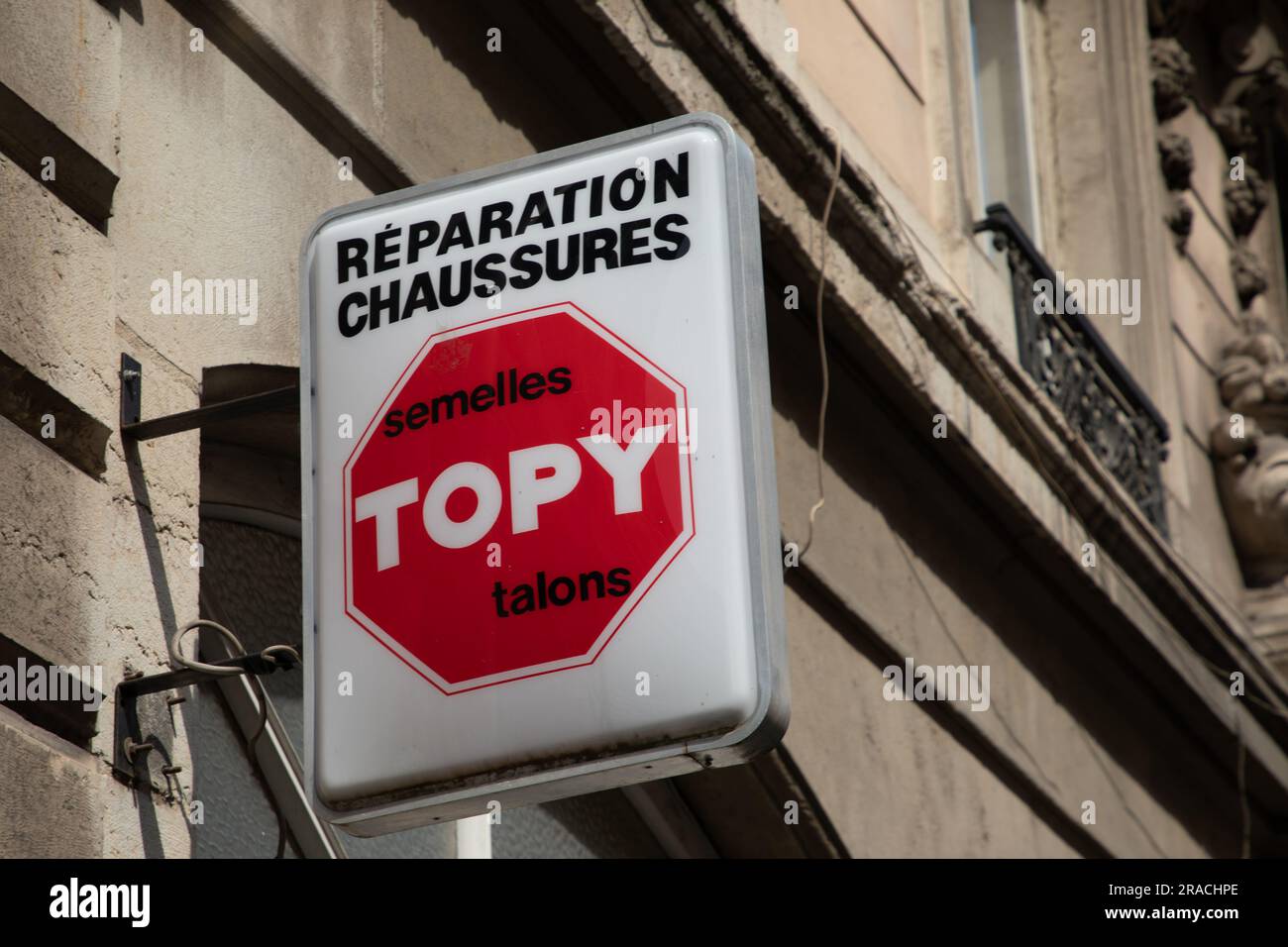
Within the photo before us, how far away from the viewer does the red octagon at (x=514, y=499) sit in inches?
136

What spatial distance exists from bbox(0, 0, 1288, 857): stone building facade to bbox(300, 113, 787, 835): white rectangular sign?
1.38ft

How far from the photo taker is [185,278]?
4.11 m

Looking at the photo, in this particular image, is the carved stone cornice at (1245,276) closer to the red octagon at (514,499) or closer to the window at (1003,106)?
the window at (1003,106)

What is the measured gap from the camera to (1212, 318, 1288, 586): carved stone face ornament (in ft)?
35.7

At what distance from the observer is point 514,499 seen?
3.52 metres

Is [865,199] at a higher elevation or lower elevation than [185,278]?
higher

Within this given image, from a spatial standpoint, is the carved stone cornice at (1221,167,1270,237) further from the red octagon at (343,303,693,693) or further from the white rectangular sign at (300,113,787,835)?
the red octagon at (343,303,693,693)

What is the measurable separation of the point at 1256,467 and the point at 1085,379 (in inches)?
83.0

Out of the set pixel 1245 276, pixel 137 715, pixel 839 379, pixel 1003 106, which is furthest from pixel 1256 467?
pixel 137 715

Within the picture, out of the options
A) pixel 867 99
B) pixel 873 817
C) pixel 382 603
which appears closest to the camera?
pixel 382 603

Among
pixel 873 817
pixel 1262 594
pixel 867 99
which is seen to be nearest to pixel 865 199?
pixel 867 99

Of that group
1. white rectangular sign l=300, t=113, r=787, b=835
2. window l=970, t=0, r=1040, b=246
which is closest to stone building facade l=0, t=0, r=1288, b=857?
window l=970, t=0, r=1040, b=246

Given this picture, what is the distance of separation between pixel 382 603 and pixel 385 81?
1.93 meters

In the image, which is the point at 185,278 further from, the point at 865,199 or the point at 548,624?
the point at 865,199
